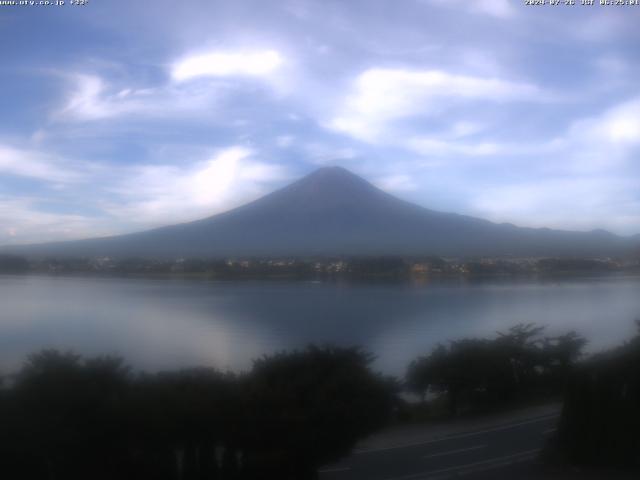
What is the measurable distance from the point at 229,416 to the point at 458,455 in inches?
93.9

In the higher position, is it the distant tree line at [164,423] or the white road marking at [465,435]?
the distant tree line at [164,423]

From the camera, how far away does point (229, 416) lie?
16.3 feet

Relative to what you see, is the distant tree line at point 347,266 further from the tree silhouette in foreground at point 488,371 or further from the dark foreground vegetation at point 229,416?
the dark foreground vegetation at point 229,416

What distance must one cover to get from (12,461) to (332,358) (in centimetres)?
304

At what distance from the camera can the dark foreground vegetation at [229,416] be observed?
4449 mm

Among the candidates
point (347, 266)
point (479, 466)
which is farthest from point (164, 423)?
point (347, 266)

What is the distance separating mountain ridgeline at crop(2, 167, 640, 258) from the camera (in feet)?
57.3

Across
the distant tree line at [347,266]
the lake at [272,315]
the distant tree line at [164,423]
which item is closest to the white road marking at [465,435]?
the distant tree line at [164,423]

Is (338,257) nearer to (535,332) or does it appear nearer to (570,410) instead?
(535,332)

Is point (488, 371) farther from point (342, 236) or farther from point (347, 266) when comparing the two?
point (342, 236)

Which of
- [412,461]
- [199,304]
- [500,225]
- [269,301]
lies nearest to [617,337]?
[412,461]

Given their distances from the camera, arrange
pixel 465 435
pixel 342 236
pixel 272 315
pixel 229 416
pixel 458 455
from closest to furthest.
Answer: pixel 229 416, pixel 458 455, pixel 465 435, pixel 272 315, pixel 342 236

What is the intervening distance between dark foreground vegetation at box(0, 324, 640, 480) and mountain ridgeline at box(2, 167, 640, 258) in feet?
30.5

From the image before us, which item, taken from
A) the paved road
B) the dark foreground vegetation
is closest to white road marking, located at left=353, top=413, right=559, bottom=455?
the paved road
